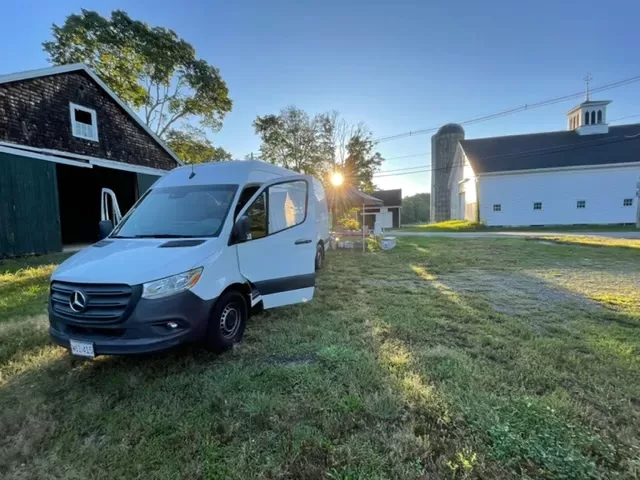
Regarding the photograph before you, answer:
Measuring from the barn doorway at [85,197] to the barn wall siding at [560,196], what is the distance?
23.7m

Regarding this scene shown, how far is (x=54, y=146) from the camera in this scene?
10.0 m

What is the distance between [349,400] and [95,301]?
2.31 m

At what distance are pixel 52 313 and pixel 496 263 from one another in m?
9.24

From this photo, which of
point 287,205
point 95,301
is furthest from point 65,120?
point 95,301

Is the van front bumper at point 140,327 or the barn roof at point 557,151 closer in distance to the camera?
→ the van front bumper at point 140,327

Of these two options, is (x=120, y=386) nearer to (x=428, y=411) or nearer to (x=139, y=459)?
(x=139, y=459)

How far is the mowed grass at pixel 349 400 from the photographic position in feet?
6.17

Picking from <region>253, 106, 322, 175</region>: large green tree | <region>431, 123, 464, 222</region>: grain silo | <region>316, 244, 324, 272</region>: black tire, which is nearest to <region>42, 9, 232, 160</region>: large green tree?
<region>253, 106, 322, 175</region>: large green tree

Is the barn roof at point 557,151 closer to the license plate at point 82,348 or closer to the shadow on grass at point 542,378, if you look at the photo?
the shadow on grass at point 542,378

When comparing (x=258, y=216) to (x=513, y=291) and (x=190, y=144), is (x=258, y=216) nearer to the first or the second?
(x=513, y=291)

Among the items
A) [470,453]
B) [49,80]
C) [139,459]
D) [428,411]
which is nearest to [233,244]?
[139,459]

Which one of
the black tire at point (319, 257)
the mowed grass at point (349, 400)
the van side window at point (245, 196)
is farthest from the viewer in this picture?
the black tire at point (319, 257)

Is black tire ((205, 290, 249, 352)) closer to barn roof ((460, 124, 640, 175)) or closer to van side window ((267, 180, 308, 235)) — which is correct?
van side window ((267, 180, 308, 235))

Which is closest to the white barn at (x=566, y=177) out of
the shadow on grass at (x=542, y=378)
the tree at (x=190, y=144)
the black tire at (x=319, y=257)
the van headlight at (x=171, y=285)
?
the black tire at (x=319, y=257)
